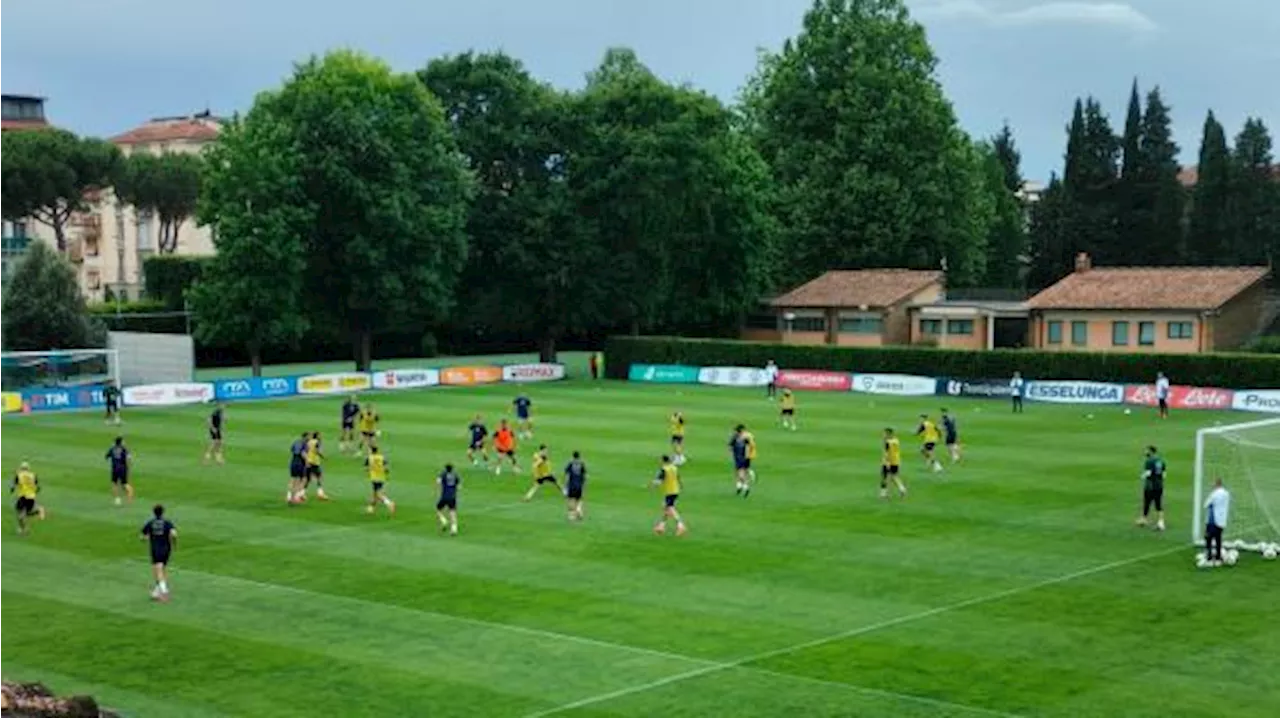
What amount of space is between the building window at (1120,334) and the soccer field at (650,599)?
34.4m

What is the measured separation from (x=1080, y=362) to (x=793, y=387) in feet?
46.1

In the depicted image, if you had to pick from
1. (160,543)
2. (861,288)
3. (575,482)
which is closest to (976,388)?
(861,288)

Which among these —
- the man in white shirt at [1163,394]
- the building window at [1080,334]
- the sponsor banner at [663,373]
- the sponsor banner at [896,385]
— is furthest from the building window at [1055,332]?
the man in white shirt at [1163,394]

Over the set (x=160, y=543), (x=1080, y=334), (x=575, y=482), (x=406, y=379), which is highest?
(x=1080, y=334)

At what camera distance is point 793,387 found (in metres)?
74.1

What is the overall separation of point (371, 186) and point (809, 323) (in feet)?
98.4

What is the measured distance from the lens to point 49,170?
97.8m

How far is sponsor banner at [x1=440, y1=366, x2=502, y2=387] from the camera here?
3007 inches

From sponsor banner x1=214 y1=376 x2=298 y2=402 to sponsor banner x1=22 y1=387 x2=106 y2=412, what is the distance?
526 centimetres

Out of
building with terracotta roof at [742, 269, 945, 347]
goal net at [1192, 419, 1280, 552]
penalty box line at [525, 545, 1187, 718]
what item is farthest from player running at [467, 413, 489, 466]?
building with terracotta roof at [742, 269, 945, 347]

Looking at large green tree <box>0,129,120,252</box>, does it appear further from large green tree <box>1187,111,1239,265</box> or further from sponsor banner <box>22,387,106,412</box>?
large green tree <box>1187,111,1239,265</box>

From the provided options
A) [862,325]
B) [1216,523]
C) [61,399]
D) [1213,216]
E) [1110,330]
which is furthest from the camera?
[1213,216]

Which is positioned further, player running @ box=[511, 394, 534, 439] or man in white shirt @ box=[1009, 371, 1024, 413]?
man in white shirt @ box=[1009, 371, 1024, 413]

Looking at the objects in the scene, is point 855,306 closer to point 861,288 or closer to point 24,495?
point 861,288
